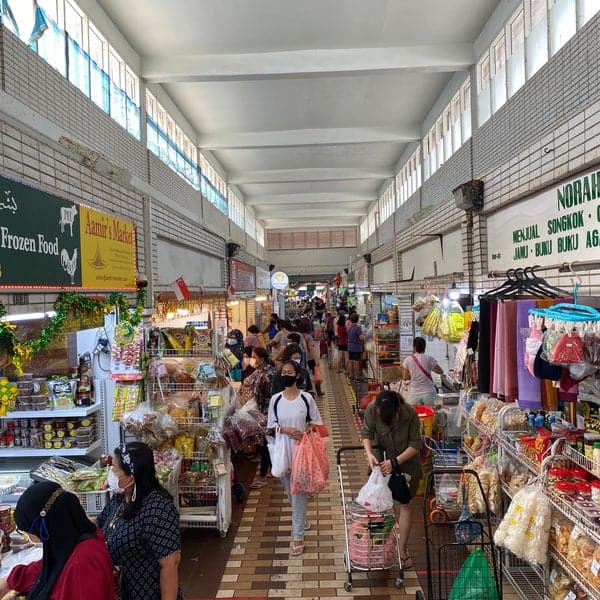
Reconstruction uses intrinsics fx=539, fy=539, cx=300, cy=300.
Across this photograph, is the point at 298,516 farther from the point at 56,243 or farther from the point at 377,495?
the point at 56,243

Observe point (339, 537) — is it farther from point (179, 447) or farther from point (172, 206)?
point (172, 206)

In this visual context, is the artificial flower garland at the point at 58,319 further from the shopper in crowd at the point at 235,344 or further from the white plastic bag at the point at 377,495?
the shopper in crowd at the point at 235,344

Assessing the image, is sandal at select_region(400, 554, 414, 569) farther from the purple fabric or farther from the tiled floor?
the purple fabric

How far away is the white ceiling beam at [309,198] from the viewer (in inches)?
730

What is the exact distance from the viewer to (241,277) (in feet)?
54.3

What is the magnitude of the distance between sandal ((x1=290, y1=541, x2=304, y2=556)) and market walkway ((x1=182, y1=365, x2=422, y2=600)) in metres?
0.05

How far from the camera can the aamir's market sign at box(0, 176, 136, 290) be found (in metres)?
3.61

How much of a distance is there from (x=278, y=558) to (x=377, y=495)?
4.14 feet

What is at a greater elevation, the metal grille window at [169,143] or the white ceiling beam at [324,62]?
the white ceiling beam at [324,62]

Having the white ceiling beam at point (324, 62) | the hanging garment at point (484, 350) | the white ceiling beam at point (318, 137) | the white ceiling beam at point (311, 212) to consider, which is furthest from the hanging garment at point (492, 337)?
the white ceiling beam at point (311, 212)

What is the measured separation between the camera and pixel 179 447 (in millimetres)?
5320

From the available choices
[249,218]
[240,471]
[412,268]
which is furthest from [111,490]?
[249,218]

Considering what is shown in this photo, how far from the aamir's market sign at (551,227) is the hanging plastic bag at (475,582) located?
2465mm

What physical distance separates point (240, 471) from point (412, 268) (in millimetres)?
7197
